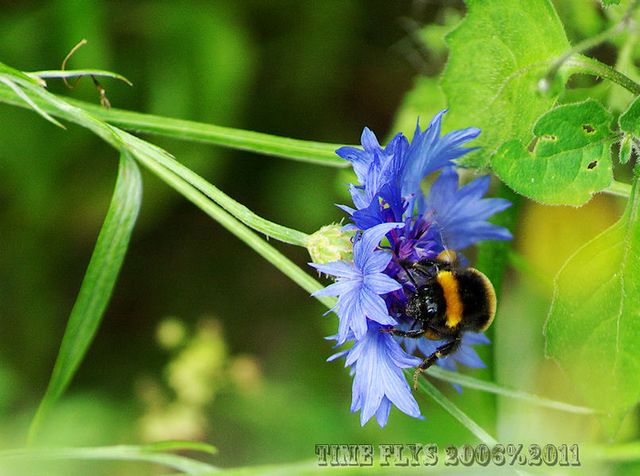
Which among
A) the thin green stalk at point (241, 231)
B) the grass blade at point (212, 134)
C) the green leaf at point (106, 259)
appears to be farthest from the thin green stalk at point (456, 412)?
the green leaf at point (106, 259)

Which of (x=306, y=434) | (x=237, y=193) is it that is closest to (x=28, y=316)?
(x=237, y=193)

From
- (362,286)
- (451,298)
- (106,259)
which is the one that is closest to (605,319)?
(451,298)

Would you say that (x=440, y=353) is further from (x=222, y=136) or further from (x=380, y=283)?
(x=222, y=136)

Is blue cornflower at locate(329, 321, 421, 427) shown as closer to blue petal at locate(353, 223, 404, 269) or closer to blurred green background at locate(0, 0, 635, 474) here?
blue petal at locate(353, 223, 404, 269)

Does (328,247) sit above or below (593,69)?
below

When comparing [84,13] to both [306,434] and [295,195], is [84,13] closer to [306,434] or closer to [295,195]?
[295,195]

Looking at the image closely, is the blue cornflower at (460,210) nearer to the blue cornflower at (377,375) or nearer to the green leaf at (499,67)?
the green leaf at (499,67)

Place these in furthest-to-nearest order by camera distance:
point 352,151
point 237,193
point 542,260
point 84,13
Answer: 1. point 237,193
2. point 542,260
3. point 84,13
4. point 352,151
